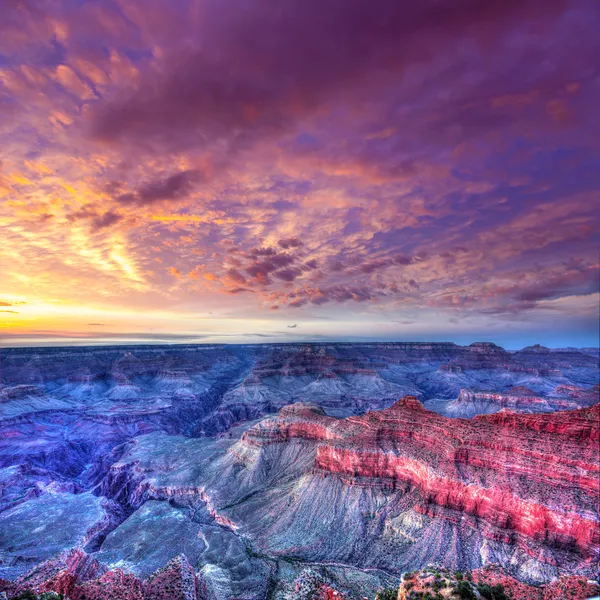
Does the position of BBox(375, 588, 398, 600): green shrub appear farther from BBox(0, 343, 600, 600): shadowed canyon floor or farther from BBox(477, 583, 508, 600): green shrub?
BBox(0, 343, 600, 600): shadowed canyon floor

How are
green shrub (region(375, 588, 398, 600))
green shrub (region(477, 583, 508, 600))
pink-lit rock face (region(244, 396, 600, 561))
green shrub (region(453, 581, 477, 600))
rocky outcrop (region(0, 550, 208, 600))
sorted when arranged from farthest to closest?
pink-lit rock face (region(244, 396, 600, 561)), rocky outcrop (region(0, 550, 208, 600)), green shrub (region(375, 588, 398, 600)), green shrub (region(477, 583, 508, 600)), green shrub (region(453, 581, 477, 600))

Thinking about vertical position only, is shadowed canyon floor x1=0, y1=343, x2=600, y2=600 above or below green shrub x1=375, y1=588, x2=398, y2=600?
below

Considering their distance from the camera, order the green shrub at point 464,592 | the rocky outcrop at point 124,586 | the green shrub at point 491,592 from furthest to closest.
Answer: the rocky outcrop at point 124,586 → the green shrub at point 491,592 → the green shrub at point 464,592

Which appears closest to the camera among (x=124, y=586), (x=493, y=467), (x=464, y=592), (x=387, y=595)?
(x=464, y=592)

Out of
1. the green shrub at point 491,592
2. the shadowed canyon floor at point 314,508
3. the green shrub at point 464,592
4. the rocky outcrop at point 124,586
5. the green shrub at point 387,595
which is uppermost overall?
the green shrub at point 464,592

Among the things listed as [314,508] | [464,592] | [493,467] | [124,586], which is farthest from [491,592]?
[314,508]

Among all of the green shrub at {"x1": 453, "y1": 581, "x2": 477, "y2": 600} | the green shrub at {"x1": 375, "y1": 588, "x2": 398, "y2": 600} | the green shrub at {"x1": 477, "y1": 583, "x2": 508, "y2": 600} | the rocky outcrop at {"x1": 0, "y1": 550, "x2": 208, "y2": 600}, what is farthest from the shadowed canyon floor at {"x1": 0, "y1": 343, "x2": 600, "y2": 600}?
the green shrub at {"x1": 453, "y1": 581, "x2": 477, "y2": 600}

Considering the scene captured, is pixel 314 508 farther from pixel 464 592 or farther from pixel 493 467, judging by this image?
pixel 464 592

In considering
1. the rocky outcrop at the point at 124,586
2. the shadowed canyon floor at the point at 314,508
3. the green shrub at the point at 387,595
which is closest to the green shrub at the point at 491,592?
the green shrub at the point at 387,595

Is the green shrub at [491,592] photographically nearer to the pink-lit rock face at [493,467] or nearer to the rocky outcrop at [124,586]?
the rocky outcrop at [124,586]

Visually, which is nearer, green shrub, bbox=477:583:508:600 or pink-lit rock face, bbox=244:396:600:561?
green shrub, bbox=477:583:508:600

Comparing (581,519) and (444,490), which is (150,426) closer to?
(444,490)

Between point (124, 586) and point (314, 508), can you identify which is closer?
point (124, 586)
